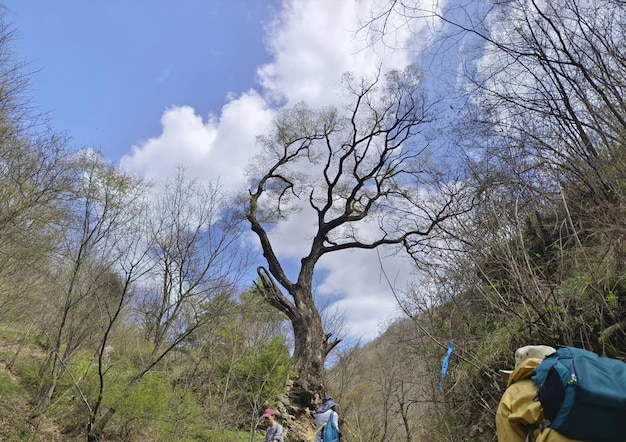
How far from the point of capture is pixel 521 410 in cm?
214

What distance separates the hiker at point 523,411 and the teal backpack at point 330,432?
470cm

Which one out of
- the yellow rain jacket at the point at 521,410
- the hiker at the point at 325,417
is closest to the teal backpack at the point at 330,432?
the hiker at the point at 325,417

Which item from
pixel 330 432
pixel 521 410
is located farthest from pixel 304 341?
pixel 521 410

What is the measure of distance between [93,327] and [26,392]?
2.12 metres

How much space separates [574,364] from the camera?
195 centimetres

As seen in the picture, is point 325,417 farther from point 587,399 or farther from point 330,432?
point 587,399

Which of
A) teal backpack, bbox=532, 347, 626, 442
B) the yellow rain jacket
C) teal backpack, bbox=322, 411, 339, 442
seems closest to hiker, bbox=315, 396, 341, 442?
teal backpack, bbox=322, 411, 339, 442

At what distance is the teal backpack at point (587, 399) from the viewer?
182cm

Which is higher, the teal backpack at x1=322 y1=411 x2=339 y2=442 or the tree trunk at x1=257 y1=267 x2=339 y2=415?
the tree trunk at x1=257 y1=267 x2=339 y2=415

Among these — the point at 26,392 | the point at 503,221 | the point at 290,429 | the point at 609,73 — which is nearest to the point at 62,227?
the point at 26,392

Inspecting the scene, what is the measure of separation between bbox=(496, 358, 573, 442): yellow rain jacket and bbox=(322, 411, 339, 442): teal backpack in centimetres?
470

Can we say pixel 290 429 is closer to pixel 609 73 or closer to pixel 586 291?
pixel 586 291

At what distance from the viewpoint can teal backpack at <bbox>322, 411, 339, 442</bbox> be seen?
6.36 m

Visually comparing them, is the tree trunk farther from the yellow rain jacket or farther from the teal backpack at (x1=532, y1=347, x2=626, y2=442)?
the teal backpack at (x1=532, y1=347, x2=626, y2=442)
